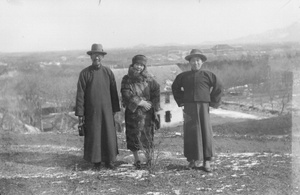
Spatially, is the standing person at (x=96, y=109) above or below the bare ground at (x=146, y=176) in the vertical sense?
above

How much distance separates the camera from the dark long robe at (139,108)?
16.8 feet

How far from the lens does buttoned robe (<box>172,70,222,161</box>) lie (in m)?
4.91

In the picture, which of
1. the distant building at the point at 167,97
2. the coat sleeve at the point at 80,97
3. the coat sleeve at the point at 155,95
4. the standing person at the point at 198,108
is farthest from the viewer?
the distant building at the point at 167,97

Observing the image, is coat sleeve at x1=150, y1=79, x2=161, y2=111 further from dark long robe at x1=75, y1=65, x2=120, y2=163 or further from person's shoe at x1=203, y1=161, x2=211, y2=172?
person's shoe at x1=203, y1=161, x2=211, y2=172

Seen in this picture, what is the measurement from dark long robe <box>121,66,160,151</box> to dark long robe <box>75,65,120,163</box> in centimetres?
28

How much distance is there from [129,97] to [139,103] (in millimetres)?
184

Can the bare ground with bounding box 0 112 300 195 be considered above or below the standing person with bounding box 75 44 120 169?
below

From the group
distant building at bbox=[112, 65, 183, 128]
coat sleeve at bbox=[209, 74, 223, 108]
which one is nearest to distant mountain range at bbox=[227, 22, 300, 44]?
coat sleeve at bbox=[209, 74, 223, 108]

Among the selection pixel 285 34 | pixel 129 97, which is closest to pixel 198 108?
pixel 129 97

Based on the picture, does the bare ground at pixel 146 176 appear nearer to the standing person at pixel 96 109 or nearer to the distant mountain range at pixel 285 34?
the standing person at pixel 96 109

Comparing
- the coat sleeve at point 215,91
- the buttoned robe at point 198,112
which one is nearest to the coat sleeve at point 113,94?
the buttoned robe at point 198,112

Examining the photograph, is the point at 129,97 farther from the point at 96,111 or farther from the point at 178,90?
the point at 178,90

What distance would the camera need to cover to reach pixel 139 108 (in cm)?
516

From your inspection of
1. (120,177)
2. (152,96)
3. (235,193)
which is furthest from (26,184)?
(235,193)
